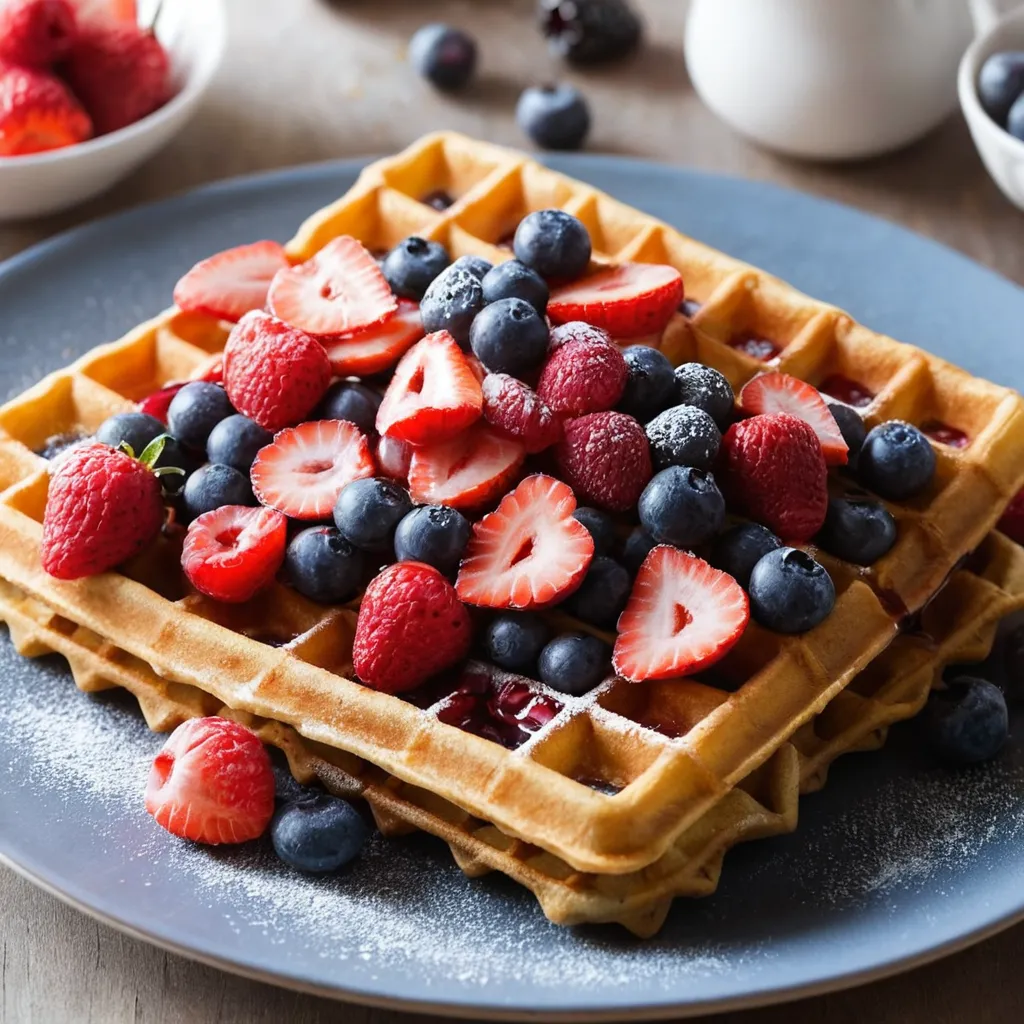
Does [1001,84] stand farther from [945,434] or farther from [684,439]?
[684,439]

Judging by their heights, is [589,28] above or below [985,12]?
below

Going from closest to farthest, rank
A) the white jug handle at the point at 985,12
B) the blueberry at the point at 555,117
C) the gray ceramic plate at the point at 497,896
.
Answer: the gray ceramic plate at the point at 497,896 → the white jug handle at the point at 985,12 → the blueberry at the point at 555,117

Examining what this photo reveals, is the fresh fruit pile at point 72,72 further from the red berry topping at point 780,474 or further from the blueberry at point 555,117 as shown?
the red berry topping at point 780,474

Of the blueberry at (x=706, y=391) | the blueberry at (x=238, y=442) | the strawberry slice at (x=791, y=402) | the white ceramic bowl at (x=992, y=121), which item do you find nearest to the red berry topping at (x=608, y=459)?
the blueberry at (x=706, y=391)

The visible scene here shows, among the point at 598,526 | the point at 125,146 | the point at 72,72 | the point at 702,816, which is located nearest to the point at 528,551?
the point at 598,526

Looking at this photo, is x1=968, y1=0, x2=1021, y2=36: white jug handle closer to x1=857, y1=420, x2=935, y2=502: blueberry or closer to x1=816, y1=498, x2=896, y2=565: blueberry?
x1=857, y1=420, x2=935, y2=502: blueberry

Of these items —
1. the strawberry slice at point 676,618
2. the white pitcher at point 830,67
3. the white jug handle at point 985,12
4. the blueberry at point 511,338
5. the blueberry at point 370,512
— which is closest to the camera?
the strawberry slice at point 676,618
